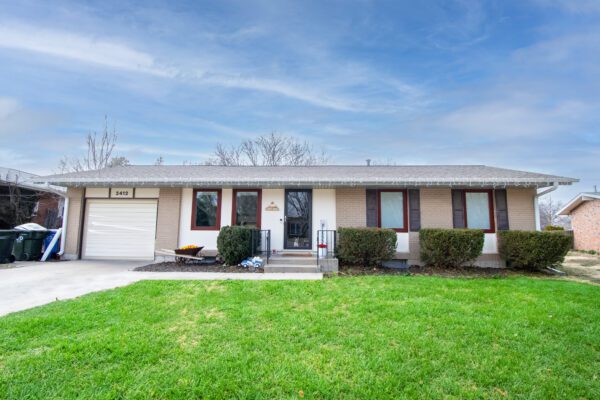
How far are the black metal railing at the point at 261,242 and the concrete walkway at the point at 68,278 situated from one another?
1600 millimetres

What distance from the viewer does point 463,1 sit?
8.28 m

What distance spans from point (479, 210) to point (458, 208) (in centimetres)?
66

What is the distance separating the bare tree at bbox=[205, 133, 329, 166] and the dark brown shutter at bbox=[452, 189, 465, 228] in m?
15.2

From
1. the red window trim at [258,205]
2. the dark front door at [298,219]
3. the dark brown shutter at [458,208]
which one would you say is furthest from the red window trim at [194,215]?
the dark brown shutter at [458,208]

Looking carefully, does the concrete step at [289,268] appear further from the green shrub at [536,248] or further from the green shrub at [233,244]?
the green shrub at [536,248]

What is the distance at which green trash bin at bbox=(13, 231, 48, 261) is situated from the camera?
9.70 m

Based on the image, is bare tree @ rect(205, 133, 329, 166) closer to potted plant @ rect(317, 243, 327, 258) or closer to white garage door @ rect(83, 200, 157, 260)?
white garage door @ rect(83, 200, 157, 260)

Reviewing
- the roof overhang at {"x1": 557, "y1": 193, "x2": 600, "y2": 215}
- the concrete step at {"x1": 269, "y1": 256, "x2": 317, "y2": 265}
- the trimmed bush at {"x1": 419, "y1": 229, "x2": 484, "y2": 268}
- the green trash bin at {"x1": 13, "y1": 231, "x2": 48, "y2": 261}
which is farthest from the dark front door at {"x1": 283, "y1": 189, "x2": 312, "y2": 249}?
the roof overhang at {"x1": 557, "y1": 193, "x2": 600, "y2": 215}

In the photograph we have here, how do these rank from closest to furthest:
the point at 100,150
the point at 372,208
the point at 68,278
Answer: the point at 68,278 < the point at 372,208 < the point at 100,150

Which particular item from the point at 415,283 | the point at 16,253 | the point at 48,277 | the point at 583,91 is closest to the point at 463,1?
the point at 583,91

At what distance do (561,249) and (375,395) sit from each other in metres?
8.38

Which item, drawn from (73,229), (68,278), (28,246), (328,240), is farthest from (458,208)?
(28,246)

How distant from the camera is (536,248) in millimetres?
7922

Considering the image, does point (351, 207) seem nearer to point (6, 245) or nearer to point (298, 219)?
point (298, 219)
